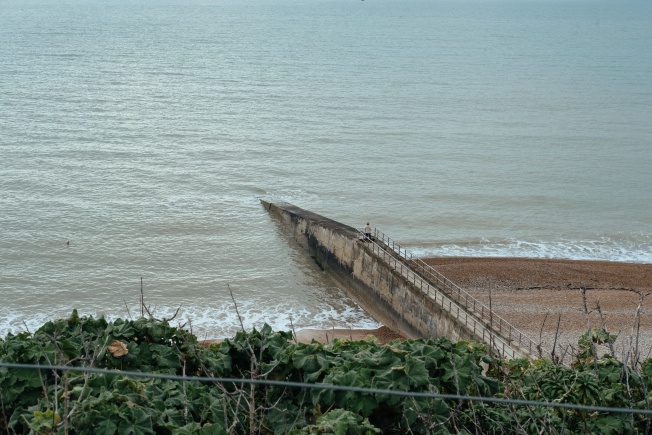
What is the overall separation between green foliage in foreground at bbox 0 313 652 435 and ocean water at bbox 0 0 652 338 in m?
1.03

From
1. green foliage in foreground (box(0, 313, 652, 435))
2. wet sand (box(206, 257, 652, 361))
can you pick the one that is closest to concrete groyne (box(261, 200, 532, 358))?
wet sand (box(206, 257, 652, 361))

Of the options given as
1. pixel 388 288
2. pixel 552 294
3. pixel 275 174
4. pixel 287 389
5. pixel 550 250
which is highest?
pixel 275 174

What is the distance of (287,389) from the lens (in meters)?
11.6

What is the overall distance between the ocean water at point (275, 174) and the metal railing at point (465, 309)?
86.2 inches

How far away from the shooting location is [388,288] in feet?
85.8

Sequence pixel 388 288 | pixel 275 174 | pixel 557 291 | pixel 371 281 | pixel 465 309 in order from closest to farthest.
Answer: pixel 465 309 → pixel 388 288 → pixel 371 281 → pixel 557 291 → pixel 275 174

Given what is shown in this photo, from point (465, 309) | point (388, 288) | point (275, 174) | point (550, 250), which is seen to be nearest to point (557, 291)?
point (550, 250)

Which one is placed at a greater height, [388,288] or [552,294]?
[388,288]

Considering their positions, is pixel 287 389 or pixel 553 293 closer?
pixel 287 389

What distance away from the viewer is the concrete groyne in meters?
22.0

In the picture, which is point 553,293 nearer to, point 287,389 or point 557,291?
point 557,291

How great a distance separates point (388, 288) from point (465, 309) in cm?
378

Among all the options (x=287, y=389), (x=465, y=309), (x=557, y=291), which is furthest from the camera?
(x=557, y=291)

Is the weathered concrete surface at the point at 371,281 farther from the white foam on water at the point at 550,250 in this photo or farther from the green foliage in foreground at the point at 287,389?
the green foliage in foreground at the point at 287,389
